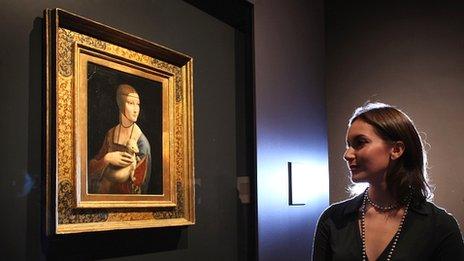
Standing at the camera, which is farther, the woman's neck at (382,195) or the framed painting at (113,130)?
the woman's neck at (382,195)

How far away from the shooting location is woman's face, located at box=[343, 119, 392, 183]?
2.49 meters

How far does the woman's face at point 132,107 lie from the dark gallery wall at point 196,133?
0.31m

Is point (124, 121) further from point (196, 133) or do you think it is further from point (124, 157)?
point (196, 133)

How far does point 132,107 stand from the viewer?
2.57 meters

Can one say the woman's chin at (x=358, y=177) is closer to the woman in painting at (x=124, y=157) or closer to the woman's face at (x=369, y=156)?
the woman's face at (x=369, y=156)

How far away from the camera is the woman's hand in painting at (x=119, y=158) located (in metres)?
2.41

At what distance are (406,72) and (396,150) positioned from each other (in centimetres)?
234

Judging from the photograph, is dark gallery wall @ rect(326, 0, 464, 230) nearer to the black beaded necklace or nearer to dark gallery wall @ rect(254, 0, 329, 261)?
dark gallery wall @ rect(254, 0, 329, 261)

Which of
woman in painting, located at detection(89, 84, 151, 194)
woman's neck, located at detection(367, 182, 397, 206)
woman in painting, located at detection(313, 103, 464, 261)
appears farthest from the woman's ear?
woman in painting, located at detection(89, 84, 151, 194)

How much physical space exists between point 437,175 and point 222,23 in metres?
2.26

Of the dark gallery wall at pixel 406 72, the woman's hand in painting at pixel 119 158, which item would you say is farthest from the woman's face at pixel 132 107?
the dark gallery wall at pixel 406 72

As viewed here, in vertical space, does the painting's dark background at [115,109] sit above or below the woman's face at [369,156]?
above

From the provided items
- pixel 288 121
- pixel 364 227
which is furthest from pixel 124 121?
pixel 288 121

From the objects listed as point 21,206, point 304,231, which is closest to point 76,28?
point 21,206
